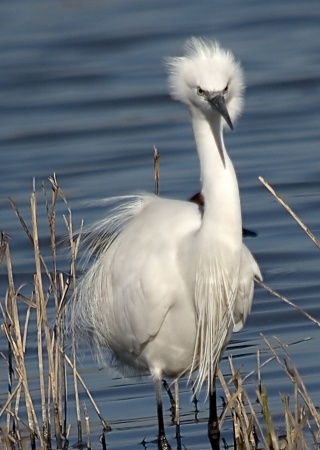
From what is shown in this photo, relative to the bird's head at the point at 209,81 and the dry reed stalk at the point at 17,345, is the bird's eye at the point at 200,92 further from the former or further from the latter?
the dry reed stalk at the point at 17,345

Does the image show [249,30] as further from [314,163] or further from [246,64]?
[314,163]

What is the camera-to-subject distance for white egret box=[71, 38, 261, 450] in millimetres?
4758

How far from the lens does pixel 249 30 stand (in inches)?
543

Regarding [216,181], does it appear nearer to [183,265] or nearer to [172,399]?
[183,265]

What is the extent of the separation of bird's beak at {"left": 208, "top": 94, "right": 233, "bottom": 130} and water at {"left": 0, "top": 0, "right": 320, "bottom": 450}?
1453mm

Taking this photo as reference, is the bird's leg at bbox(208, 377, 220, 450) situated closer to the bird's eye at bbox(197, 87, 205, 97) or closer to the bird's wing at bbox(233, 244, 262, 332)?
the bird's wing at bbox(233, 244, 262, 332)

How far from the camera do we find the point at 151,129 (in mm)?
11398

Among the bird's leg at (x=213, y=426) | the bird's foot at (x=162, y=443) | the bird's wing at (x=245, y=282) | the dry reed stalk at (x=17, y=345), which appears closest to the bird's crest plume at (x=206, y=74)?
the bird's wing at (x=245, y=282)

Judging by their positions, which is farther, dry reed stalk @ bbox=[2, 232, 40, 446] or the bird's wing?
the bird's wing

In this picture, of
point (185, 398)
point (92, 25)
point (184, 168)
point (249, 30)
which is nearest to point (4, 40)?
point (92, 25)

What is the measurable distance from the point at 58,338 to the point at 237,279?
0.73m

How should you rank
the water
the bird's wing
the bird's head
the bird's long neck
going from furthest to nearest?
the water, the bird's wing, the bird's long neck, the bird's head

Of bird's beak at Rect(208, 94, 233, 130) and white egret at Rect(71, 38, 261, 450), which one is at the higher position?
bird's beak at Rect(208, 94, 233, 130)

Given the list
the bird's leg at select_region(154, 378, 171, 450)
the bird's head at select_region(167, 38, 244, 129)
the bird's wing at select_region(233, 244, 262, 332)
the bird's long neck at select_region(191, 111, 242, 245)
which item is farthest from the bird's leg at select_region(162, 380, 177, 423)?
the bird's head at select_region(167, 38, 244, 129)
